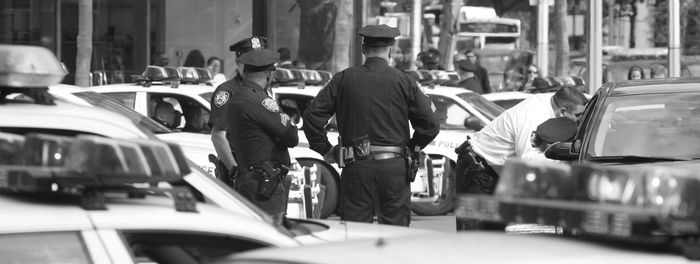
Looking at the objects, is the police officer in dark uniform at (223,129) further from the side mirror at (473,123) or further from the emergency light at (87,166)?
the side mirror at (473,123)

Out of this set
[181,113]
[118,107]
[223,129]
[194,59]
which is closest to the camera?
[223,129]

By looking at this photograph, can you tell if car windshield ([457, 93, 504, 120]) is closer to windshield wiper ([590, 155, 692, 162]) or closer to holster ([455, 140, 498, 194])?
holster ([455, 140, 498, 194])

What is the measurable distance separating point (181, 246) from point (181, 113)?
33.6 ft

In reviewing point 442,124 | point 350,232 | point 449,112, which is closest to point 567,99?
point 350,232

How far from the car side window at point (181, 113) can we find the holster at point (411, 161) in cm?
604

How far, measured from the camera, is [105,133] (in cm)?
521

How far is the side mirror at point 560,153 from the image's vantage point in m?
8.41

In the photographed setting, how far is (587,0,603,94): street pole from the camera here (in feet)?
81.7

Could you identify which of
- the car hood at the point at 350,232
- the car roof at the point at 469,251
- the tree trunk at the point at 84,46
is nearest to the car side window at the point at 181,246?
the car hood at the point at 350,232

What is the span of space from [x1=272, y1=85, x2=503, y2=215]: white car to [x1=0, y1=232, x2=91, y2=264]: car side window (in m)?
10.1

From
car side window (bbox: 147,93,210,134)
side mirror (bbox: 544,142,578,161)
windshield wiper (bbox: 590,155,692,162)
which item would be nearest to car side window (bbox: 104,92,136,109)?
car side window (bbox: 147,93,210,134)

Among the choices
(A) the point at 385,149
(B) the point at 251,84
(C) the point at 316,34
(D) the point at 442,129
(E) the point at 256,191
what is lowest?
(D) the point at 442,129

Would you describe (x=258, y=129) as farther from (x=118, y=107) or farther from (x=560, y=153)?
(x=118, y=107)

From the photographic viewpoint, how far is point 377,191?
8.78 metres
